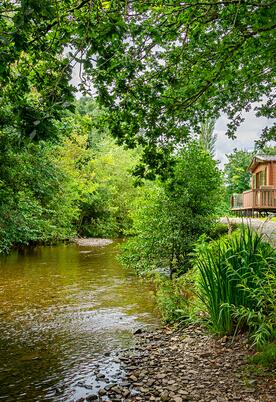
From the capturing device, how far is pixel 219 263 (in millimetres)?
5605

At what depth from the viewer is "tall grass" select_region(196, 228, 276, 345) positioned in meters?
4.96

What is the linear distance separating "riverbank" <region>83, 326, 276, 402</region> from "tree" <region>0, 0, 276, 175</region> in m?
2.60

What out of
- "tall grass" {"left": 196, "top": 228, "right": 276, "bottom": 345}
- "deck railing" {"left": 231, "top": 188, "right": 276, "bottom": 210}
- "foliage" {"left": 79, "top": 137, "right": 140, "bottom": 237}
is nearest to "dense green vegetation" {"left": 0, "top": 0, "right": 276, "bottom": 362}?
"tall grass" {"left": 196, "top": 228, "right": 276, "bottom": 345}

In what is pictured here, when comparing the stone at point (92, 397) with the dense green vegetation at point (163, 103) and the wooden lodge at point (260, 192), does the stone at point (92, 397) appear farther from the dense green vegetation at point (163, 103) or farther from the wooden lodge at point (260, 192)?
the wooden lodge at point (260, 192)

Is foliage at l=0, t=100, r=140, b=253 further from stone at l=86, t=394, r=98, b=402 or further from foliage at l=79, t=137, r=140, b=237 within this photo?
stone at l=86, t=394, r=98, b=402

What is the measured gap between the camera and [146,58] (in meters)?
5.61

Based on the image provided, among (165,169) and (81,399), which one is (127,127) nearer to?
(165,169)

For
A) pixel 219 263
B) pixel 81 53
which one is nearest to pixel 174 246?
pixel 219 263

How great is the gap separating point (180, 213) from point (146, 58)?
5.64 metres

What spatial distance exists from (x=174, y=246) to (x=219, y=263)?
17.4ft

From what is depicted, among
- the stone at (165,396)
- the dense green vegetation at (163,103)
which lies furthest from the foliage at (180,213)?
the stone at (165,396)

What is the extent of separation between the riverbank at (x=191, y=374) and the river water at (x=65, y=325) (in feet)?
1.17

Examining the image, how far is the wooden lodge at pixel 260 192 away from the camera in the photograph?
1955 cm

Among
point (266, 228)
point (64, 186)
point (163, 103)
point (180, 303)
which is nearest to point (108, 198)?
point (64, 186)
